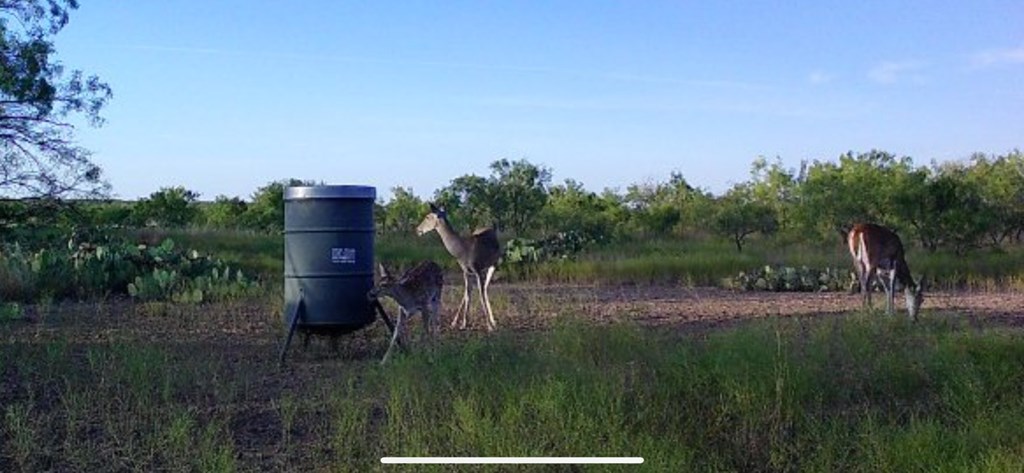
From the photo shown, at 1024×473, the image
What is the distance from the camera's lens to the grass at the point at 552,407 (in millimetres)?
6820

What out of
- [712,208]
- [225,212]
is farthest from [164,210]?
[712,208]

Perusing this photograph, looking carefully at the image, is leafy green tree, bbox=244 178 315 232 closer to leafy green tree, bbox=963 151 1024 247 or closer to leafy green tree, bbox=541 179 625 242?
leafy green tree, bbox=541 179 625 242

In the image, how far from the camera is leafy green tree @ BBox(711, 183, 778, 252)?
36438mm

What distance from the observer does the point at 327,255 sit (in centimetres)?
1107

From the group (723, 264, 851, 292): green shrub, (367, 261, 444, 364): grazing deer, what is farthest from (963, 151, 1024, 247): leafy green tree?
(367, 261, 444, 364): grazing deer

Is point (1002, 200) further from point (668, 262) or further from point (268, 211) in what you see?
point (268, 211)

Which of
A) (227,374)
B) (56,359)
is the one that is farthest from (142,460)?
(56,359)

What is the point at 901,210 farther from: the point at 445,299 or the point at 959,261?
the point at 445,299

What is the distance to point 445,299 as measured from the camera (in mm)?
17391

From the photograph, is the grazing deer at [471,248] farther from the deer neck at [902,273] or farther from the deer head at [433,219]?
the deer neck at [902,273]

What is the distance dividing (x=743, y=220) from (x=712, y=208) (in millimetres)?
1946

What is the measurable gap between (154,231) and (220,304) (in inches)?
749

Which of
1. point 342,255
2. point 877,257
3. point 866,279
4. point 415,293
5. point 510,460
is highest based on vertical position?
point 342,255

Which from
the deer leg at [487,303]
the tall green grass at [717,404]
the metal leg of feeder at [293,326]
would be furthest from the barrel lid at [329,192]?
the deer leg at [487,303]
